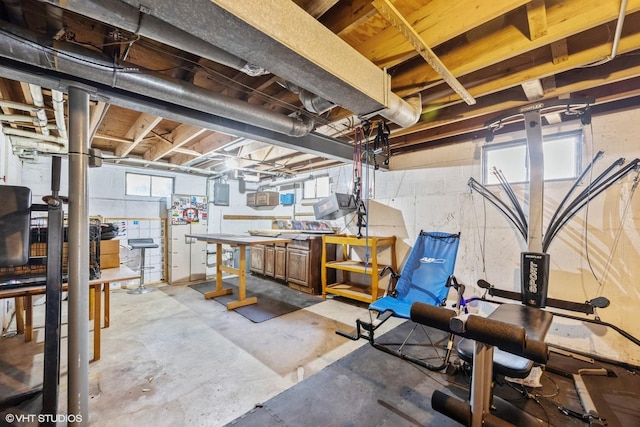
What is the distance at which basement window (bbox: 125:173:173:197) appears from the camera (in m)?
5.33

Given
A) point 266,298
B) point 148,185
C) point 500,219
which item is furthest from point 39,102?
point 500,219

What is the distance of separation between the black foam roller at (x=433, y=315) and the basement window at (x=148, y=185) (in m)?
5.52

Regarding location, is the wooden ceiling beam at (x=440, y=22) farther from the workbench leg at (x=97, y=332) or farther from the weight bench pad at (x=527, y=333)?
the workbench leg at (x=97, y=332)

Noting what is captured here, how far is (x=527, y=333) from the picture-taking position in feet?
5.69

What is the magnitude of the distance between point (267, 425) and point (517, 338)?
1617 mm

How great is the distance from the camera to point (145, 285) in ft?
17.0

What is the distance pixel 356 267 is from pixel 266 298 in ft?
5.38

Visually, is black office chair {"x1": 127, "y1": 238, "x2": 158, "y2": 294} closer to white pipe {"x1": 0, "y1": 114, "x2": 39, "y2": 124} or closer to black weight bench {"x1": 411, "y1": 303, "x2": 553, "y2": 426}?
white pipe {"x1": 0, "y1": 114, "x2": 39, "y2": 124}

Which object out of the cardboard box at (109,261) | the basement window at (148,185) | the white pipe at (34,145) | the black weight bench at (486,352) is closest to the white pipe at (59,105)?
the white pipe at (34,145)

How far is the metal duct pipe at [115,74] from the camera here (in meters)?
1.32

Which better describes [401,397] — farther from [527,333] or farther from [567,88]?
[567,88]

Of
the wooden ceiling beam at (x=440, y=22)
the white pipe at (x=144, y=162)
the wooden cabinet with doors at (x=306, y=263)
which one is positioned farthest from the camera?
the wooden cabinet with doors at (x=306, y=263)

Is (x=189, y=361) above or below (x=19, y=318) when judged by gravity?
below

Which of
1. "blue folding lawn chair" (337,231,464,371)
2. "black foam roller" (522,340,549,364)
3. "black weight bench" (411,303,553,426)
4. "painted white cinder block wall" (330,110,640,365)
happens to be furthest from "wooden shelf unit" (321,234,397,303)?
"black foam roller" (522,340,549,364)
